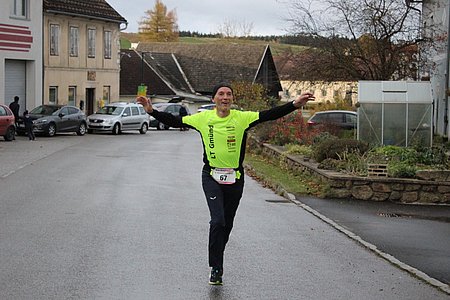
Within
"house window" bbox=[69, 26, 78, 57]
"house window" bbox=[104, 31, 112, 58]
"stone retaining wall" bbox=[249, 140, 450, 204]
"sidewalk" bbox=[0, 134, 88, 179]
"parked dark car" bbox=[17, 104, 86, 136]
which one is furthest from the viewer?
"house window" bbox=[104, 31, 112, 58]

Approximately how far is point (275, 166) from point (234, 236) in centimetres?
1236

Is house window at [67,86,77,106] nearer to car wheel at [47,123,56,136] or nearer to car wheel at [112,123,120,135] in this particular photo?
car wheel at [112,123,120,135]

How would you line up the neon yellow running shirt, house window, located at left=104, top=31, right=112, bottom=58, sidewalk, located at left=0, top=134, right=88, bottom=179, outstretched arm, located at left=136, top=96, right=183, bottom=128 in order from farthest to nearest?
1. house window, located at left=104, top=31, right=112, bottom=58
2. sidewalk, located at left=0, top=134, right=88, bottom=179
3. outstretched arm, located at left=136, top=96, right=183, bottom=128
4. the neon yellow running shirt

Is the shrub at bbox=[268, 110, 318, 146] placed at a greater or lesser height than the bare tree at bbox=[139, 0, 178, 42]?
lesser

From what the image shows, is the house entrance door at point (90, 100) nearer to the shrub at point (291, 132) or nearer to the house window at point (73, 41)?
the house window at point (73, 41)

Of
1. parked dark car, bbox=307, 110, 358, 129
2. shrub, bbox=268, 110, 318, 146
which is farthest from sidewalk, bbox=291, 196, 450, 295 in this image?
parked dark car, bbox=307, 110, 358, 129

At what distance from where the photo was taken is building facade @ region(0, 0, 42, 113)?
39562 mm

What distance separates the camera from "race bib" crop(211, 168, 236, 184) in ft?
27.8

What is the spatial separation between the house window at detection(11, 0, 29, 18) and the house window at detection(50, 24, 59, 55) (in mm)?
5878

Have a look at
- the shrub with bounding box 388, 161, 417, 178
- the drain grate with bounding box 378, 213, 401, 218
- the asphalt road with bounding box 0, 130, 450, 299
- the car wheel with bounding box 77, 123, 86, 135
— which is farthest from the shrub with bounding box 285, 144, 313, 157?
the car wheel with bounding box 77, 123, 86, 135

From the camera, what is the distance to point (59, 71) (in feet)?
159

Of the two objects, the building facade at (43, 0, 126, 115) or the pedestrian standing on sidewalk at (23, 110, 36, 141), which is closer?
the pedestrian standing on sidewalk at (23, 110, 36, 141)

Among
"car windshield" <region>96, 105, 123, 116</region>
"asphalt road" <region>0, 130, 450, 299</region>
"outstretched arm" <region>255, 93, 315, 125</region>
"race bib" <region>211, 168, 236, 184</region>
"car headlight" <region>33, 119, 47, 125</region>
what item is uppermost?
"outstretched arm" <region>255, 93, 315, 125</region>

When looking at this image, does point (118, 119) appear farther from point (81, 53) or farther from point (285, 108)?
point (285, 108)
